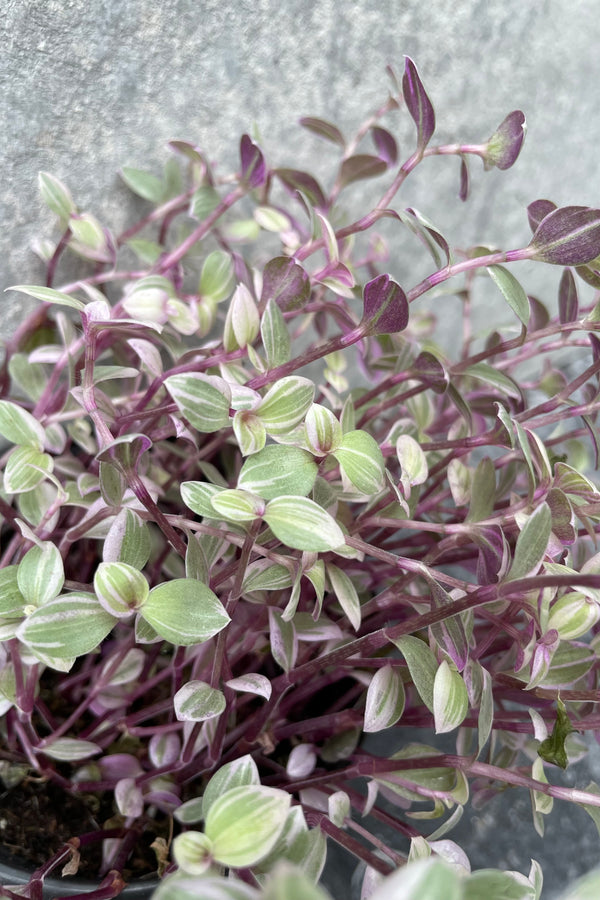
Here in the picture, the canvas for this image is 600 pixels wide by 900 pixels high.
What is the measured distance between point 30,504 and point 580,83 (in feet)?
2.75

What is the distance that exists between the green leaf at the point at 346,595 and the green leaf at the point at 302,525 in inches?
3.8

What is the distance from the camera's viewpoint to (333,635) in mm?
514

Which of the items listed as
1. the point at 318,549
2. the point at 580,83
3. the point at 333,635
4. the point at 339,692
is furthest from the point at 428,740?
the point at 580,83

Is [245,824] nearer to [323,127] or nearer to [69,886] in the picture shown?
[69,886]

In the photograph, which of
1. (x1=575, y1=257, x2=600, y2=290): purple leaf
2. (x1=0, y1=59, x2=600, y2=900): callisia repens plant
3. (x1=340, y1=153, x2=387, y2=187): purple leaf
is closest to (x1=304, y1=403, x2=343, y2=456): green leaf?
(x1=0, y1=59, x2=600, y2=900): callisia repens plant

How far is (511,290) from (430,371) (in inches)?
3.3

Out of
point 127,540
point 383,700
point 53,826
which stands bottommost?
point 53,826

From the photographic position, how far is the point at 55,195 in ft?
1.99

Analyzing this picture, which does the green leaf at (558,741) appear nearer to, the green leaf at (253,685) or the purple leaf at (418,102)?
the green leaf at (253,685)

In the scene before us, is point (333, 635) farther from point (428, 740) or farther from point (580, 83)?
point (580, 83)

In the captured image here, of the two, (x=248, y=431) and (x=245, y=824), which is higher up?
(x=248, y=431)

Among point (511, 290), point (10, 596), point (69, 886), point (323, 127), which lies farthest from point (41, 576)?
point (323, 127)

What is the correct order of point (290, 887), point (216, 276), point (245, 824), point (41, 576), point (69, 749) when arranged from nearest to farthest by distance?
point (290, 887) < point (245, 824) < point (41, 576) < point (69, 749) < point (216, 276)

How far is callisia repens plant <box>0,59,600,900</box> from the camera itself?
396 millimetres
